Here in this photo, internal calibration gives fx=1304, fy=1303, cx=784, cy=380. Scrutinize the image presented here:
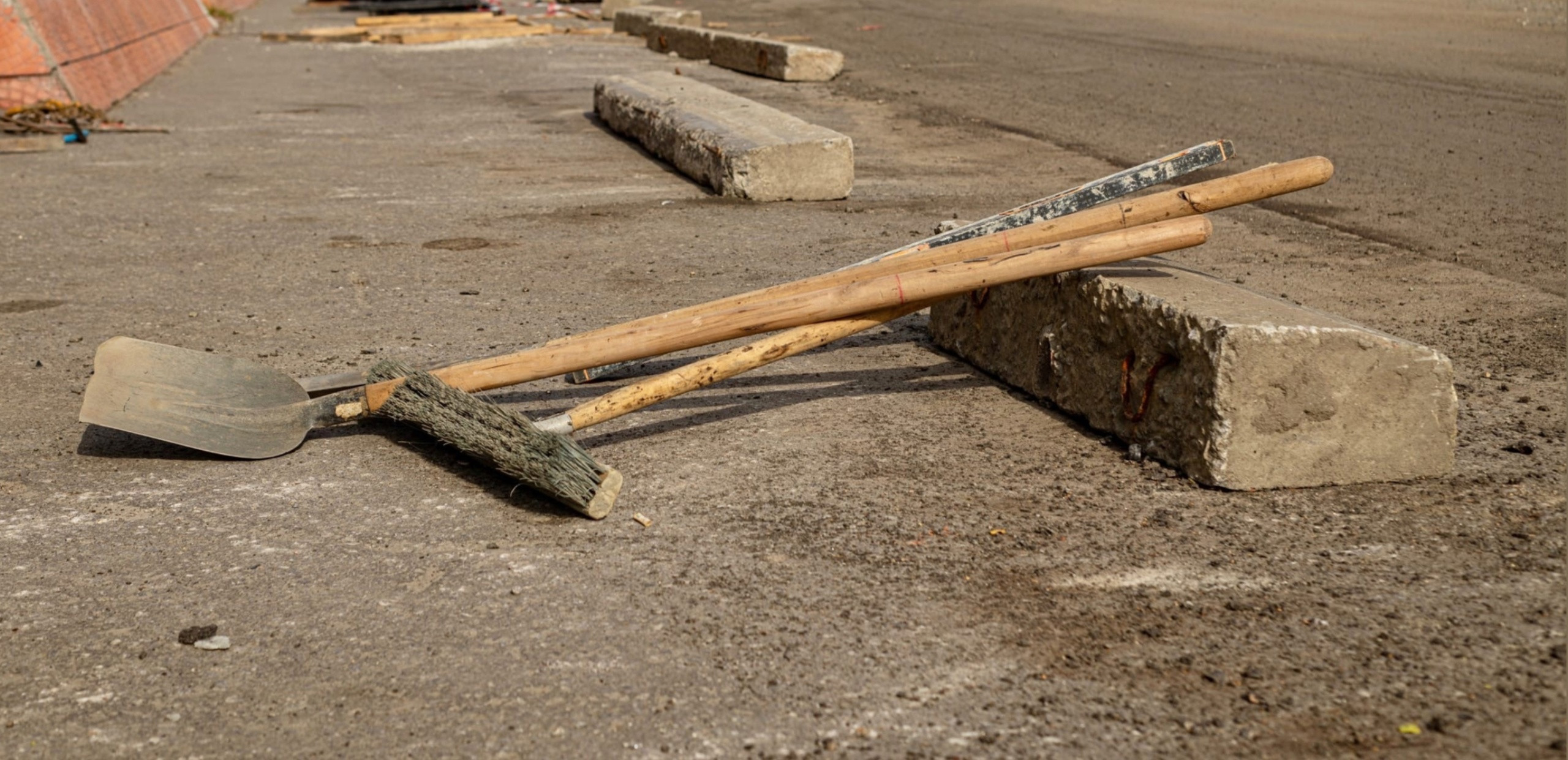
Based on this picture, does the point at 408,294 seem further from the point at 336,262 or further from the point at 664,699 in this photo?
the point at 664,699

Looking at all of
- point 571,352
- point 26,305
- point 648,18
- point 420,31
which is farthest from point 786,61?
point 571,352

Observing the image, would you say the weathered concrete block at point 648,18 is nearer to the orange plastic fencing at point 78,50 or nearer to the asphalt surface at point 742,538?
the orange plastic fencing at point 78,50

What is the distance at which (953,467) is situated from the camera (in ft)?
13.0

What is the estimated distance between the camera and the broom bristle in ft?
11.7

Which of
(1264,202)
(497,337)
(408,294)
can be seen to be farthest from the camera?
(1264,202)

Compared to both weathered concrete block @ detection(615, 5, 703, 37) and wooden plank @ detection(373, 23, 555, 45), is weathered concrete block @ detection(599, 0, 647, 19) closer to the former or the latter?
weathered concrete block @ detection(615, 5, 703, 37)

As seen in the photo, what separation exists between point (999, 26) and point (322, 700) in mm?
17069

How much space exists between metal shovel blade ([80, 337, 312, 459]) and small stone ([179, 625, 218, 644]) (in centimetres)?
109

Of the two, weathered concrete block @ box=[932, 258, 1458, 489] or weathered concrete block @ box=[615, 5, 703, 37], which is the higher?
weathered concrete block @ box=[615, 5, 703, 37]

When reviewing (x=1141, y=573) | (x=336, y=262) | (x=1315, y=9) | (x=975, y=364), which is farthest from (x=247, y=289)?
(x=1315, y=9)

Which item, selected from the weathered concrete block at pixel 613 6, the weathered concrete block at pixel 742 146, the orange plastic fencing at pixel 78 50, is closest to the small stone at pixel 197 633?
the weathered concrete block at pixel 742 146

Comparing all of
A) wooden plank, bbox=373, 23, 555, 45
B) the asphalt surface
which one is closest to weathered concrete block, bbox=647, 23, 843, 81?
wooden plank, bbox=373, 23, 555, 45

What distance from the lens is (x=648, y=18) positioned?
21.2m

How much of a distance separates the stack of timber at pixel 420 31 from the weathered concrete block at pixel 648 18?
1189 millimetres
